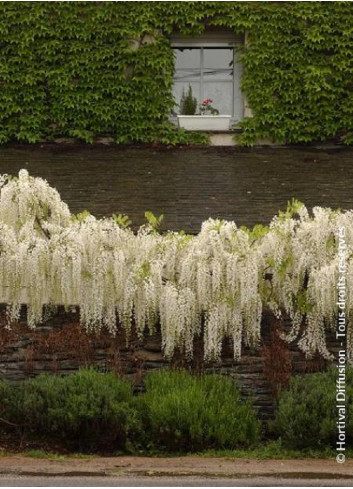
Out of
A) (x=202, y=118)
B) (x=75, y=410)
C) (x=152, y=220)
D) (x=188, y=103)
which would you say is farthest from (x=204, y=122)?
(x=75, y=410)

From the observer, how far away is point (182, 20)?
54.7ft

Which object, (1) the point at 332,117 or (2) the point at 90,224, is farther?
(1) the point at 332,117

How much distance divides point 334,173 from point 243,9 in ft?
14.6

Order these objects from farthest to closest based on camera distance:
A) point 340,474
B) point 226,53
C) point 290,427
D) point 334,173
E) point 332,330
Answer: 1. point 226,53
2. point 334,173
3. point 332,330
4. point 290,427
5. point 340,474

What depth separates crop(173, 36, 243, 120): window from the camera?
1698 cm

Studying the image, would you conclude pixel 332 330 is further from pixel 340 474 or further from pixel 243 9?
pixel 243 9

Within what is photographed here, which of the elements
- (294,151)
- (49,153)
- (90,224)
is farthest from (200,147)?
(90,224)

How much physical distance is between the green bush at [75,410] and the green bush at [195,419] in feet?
0.89

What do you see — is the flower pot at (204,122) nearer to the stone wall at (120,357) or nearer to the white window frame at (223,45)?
the white window frame at (223,45)

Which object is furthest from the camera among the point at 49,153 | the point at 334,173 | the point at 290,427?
the point at 49,153

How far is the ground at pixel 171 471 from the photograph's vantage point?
25.0ft

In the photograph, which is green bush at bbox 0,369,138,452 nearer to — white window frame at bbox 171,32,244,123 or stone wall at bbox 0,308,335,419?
stone wall at bbox 0,308,335,419

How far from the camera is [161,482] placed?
758cm

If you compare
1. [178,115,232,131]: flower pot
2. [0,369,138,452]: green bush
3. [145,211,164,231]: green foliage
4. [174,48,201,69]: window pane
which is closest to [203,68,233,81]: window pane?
[174,48,201,69]: window pane
